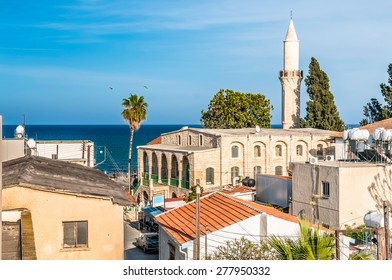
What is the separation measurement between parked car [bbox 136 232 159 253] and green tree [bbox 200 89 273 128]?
2272cm

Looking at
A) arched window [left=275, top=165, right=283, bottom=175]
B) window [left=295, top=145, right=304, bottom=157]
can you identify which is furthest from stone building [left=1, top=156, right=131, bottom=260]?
arched window [left=275, top=165, right=283, bottom=175]

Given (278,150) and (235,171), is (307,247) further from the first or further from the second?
(278,150)

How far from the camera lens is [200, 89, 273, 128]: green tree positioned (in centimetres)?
4016

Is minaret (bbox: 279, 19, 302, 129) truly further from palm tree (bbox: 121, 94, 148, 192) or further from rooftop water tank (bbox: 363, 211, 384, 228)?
rooftop water tank (bbox: 363, 211, 384, 228)

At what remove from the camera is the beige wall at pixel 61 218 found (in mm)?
8008

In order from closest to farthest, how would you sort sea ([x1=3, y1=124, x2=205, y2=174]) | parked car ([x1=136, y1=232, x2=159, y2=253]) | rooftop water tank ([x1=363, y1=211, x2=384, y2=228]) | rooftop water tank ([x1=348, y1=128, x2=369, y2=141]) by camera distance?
1. rooftop water tank ([x1=363, y1=211, x2=384, y2=228])
2. parked car ([x1=136, y1=232, x2=159, y2=253])
3. rooftop water tank ([x1=348, y1=128, x2=369, y2=141])
4. sea ([x1=3, y1=124, x2=205, y2=174])

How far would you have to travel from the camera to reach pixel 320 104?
3781cm

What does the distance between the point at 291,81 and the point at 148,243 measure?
25856 mm

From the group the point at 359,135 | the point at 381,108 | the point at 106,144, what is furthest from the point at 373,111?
the point at 106,144

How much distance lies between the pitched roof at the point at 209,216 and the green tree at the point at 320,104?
1051 inches

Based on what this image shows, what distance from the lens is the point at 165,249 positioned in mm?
11320
